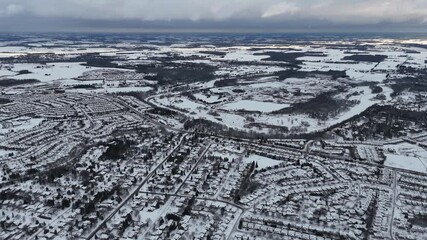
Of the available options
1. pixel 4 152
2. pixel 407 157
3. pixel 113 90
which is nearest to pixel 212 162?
pixel 407 157

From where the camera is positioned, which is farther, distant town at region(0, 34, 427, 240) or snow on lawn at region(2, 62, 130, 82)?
snow on lawn at region(2, 62, 130, 82)

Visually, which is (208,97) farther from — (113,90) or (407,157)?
(407,157)

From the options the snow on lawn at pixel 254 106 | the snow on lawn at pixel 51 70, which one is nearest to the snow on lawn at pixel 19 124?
the snow on lawn at pixel 254 106

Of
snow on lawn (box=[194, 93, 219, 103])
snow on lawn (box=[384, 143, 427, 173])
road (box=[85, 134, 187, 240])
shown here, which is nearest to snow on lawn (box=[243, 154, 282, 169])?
road (box=[85, 134, 187, 240])

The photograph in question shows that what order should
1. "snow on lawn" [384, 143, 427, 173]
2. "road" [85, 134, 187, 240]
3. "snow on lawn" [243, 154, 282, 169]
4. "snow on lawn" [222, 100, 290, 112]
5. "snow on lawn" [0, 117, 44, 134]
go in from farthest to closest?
"snow on lawn" [222, 100, 290, 112] → "snow on lawn" [0, 117, 44, 134] → "snow on lawn" [384, 143, 427, 173] → "snow on lawn" [243, 154, 282, 169] → "road" [85, 134, 187, 240]

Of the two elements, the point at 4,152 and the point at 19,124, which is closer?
the point at 4,152

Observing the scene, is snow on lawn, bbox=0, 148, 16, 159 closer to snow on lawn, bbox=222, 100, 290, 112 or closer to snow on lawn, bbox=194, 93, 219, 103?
snow on lawn, bbox=222, 100, 290, 112
